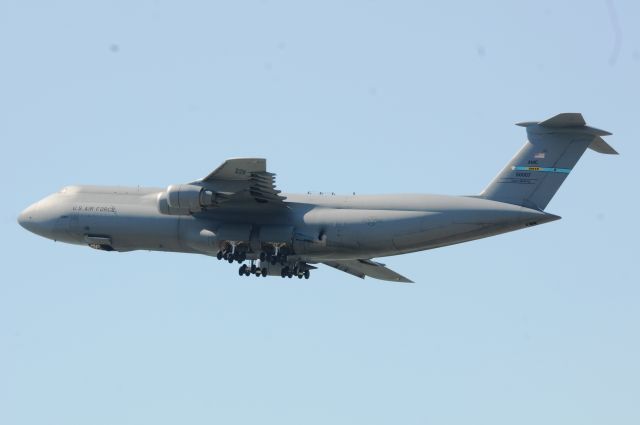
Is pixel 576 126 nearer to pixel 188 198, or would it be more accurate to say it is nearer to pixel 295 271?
pixel 295 271

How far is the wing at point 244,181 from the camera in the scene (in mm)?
29188

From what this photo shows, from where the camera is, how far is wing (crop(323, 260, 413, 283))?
111 feet

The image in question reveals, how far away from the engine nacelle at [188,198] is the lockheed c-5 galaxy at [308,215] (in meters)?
0.02

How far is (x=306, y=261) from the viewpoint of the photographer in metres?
31.7

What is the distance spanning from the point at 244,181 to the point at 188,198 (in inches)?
47.8

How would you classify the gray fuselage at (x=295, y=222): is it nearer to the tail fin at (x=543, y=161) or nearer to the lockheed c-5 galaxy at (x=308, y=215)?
the lockheed c-5 galaxy at (x=308, y=215)

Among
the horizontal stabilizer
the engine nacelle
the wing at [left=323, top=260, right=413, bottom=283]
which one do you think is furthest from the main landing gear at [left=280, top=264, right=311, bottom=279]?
the horizontal stabilizer

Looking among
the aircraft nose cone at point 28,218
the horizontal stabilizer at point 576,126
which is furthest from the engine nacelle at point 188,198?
the horizontal stabilizer at point 576,126

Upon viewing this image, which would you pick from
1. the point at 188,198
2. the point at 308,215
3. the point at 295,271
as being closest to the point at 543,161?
the point at 308,215

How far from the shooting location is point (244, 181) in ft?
97.4

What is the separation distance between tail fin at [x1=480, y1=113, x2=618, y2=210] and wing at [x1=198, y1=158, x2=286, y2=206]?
4.52 metres

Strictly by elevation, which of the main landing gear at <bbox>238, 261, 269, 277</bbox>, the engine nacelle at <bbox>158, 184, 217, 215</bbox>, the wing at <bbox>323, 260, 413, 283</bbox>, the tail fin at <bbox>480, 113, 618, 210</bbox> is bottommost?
the main landing gear at <bbox>238, 261, 269, 277</bbox>

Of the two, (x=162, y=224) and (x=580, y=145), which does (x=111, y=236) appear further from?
(x=580, y=145)

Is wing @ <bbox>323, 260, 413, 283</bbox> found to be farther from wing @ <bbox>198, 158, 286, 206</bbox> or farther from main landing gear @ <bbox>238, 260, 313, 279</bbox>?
wing @ <bbox>198, 158, 286, 206</bbox>
